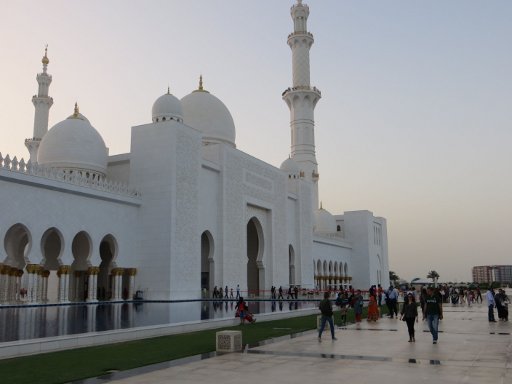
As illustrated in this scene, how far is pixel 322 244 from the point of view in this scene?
36.3m

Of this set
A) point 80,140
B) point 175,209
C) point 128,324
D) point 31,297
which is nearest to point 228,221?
point 175,209

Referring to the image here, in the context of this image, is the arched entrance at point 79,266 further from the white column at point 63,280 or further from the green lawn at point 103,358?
the green lawn at point 103,358

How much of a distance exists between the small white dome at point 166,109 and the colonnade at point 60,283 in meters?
6.73

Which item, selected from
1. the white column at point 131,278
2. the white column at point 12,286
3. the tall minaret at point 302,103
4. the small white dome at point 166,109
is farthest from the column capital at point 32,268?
the tall minaret at point 302,103

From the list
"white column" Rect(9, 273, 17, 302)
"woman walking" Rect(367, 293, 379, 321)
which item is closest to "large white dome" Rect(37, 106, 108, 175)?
"white column" Rect(9, 273, 17, 302)

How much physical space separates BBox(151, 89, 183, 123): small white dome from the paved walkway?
1502cm

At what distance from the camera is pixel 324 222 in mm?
40094

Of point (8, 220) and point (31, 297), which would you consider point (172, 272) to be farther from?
point (8, 220)

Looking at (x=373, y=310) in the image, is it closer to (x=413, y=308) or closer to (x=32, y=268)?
(x=413, y=308)

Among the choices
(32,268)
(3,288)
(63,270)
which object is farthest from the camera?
(3,288)

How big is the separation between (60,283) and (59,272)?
41cm

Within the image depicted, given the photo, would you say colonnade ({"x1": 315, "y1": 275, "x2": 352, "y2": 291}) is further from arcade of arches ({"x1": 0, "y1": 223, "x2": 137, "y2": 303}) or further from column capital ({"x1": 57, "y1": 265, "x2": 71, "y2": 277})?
column capital ({"x1": 57, "y1": 265, "x2": 71, "y2": 277})

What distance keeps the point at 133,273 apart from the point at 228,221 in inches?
214

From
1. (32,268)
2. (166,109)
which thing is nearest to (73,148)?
(166,109)
